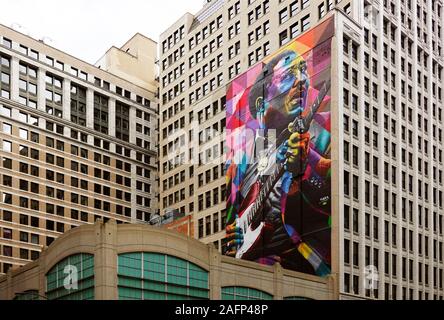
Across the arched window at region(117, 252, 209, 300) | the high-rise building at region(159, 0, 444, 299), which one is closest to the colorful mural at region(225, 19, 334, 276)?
the high-rise building at region(159, 0, 444, 299)

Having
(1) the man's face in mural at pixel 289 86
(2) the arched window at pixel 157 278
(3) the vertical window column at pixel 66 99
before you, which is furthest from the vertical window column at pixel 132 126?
(2) the arched window at pixel 157 278

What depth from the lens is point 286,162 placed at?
255ft

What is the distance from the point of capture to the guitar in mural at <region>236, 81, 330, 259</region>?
7657 centimetres

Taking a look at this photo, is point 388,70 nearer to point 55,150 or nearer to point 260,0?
point 260,0

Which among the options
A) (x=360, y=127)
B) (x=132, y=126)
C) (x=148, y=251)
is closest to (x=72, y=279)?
(x=148, y=251)

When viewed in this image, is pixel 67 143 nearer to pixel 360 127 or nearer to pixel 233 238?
pixel 233 238

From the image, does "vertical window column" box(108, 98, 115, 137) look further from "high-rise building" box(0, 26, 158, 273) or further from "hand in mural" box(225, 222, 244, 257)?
"hand in mural" box(225, 222, 244, 257)

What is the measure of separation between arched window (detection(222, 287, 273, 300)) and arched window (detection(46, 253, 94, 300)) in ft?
41.8

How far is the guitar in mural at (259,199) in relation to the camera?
76575 mm

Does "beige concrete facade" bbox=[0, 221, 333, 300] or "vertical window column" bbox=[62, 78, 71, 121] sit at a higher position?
"vertical window column" bbox=[62, 78, 71, 121]

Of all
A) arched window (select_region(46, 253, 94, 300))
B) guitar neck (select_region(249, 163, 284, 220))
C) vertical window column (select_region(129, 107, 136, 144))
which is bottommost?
arched window (select_region(46, 253, 94, 300))

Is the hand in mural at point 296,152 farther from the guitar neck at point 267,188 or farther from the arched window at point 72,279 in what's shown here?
the arched window at point 72,279

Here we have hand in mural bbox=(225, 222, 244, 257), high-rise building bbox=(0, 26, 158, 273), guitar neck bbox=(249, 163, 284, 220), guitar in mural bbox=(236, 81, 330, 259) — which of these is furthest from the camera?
high-rise building bbox=(0, 26, 158, 273)

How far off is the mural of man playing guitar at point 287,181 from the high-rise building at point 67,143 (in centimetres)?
2520
